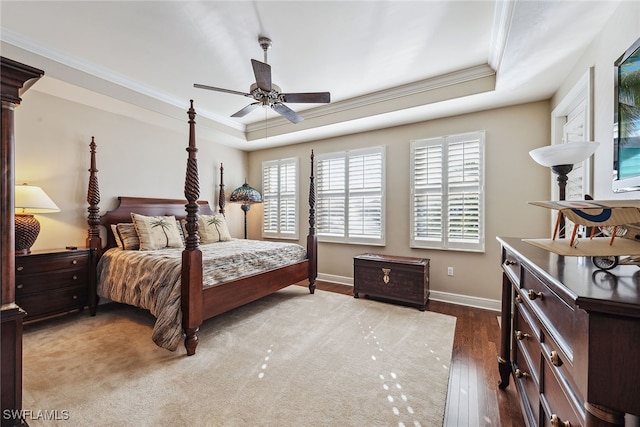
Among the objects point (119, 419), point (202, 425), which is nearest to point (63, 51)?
point (119, 419)

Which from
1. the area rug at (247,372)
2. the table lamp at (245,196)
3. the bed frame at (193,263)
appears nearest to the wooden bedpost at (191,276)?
the bed frame at (193,263)

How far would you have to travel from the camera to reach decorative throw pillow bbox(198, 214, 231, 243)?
4.15 m

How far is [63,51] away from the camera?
2736 mm

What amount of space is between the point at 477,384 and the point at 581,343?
1.59m

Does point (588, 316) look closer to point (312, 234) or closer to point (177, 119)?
point (312, 234)

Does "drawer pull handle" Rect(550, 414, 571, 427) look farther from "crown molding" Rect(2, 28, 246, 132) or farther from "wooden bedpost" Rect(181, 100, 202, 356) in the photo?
"crown molding" Rect(2, 28, 246, 132)

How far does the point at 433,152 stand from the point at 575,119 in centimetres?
147

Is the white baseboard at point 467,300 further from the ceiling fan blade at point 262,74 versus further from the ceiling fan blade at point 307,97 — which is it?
the ceiling fan blade at point 262,74

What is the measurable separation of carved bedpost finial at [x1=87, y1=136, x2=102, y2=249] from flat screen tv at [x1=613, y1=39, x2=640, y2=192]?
Result: 4.72m

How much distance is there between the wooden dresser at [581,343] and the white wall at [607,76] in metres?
1.20

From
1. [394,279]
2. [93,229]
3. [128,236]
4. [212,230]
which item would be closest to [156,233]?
[128,236]

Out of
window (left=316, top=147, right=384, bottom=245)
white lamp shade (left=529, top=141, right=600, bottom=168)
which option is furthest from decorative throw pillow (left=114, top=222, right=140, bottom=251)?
white lamp shade (left=529, top=141, right=600, bottom=168)

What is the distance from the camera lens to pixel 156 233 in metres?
3.54

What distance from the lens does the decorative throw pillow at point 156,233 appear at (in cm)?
343
